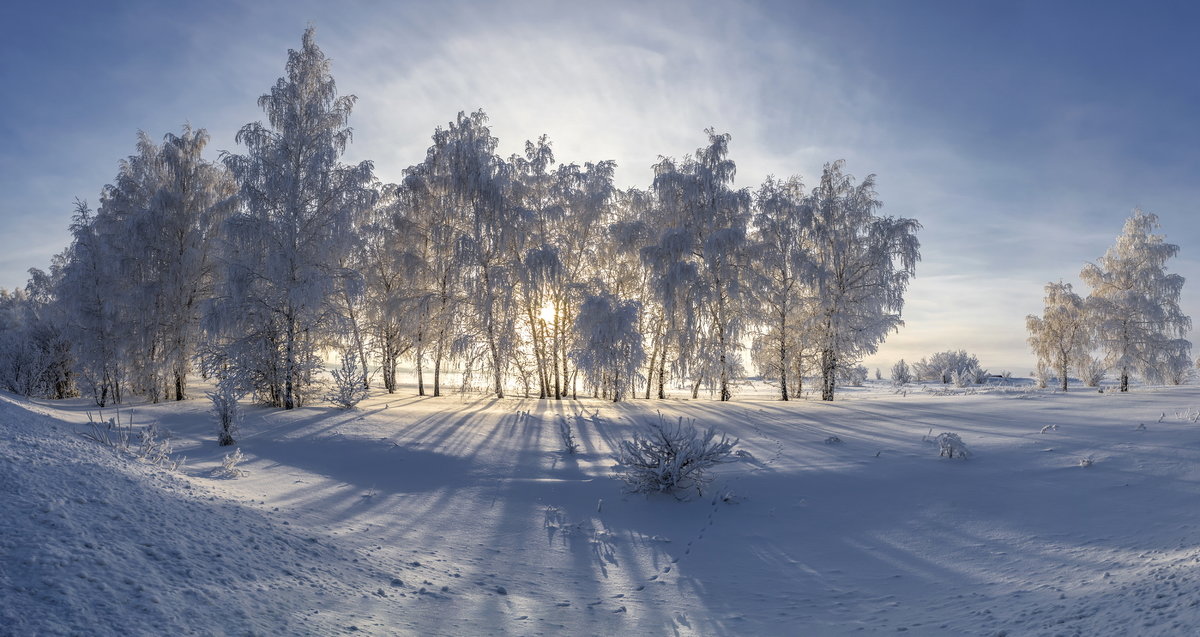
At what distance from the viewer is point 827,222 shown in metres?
20.9

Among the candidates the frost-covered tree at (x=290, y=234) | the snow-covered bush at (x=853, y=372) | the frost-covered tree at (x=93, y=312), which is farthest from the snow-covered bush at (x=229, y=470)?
the snow-covered bush at (x=853, y=372)

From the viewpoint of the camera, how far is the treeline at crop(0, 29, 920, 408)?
1571cm

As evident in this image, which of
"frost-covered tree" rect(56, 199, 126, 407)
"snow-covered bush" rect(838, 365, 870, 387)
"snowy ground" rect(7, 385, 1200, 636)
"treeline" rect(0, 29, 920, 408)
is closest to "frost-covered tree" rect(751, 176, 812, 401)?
"treeline" rect(0, 29, 920, 408)

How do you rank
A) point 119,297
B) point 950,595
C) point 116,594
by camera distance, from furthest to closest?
1. point 119,297
2. point 950,595
3. point 116,594

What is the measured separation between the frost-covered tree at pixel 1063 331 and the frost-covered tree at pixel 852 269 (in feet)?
33.6

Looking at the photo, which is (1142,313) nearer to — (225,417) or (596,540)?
(596,540)

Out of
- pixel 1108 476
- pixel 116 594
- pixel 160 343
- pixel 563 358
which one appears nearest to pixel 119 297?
pixel 160 343

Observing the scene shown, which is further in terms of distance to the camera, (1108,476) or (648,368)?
(648,368)

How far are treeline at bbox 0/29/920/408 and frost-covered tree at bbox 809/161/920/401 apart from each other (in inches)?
3.2

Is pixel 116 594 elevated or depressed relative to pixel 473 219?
depressed

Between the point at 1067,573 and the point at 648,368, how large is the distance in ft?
53.7

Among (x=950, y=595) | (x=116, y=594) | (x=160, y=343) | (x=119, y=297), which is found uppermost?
(x=119, y=297)

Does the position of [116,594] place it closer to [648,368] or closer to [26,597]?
[26,597]

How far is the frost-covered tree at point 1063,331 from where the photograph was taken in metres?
24.4
